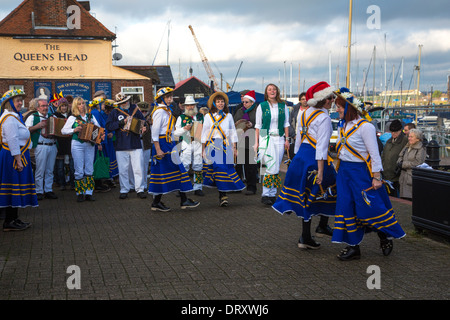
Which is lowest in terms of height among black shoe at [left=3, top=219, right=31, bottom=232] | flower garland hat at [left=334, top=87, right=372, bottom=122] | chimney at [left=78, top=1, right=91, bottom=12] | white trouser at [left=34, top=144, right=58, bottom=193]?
black shoe at [left=3, top=219, right=31, bottom=232]

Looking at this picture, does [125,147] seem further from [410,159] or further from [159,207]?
[410,159]

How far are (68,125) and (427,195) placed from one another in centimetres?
731

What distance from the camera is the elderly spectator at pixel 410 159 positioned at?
10.8 meters

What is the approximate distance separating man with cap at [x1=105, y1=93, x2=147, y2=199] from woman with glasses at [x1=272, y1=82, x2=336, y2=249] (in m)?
5.50

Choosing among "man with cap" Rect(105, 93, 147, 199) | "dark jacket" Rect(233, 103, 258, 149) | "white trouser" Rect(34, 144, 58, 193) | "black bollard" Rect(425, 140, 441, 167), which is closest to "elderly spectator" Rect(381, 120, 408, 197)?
"black bollard" Rect(425, 140, 441, 167)

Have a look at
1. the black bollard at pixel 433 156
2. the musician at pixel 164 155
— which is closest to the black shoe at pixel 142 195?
the musician at pixel 164 155

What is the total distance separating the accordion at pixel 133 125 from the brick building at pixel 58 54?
28.1 m

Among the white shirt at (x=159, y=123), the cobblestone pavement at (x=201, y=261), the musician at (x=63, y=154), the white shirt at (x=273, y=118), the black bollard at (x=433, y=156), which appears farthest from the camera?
the musician at (x=63, y=154)

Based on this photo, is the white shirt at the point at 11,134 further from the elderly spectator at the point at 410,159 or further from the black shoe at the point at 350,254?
the elderly spectator at the point at 410,159

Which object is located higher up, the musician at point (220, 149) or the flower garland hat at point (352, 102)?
the flower garland hat at point (352, 102)

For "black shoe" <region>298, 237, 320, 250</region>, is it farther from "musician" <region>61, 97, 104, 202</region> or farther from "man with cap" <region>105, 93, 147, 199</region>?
"musician" <region>61, 97, 104, 202</region>

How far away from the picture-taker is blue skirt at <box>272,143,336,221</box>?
22.7 feet

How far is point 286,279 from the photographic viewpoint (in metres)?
5.76
